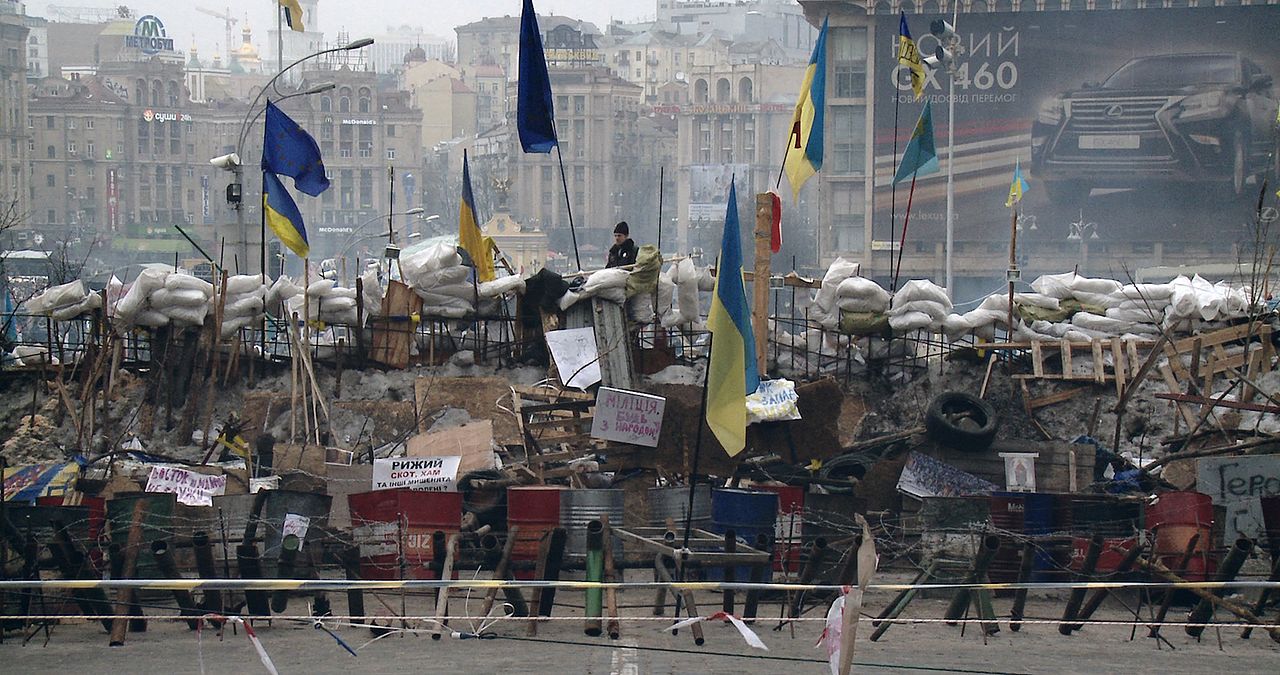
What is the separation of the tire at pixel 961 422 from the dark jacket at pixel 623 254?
4443 millimetres

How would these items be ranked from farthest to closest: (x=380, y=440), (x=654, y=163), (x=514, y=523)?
1. (x=654, y=163)
2. (x=380, y=440)
3. (x=514, y=523)

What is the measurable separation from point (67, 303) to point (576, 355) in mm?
6729

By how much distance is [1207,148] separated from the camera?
75.6 meters

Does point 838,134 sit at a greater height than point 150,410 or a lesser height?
greater

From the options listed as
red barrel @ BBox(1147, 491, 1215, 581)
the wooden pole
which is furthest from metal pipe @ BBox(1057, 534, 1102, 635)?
the wooden pole

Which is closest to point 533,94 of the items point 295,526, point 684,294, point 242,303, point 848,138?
point 684,294

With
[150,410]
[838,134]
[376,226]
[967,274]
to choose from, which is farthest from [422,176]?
[150,410]

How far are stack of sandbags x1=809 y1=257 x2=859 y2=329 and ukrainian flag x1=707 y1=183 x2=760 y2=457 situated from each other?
8769 millimetres

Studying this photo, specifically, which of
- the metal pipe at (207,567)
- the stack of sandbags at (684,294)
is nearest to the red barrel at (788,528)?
the metal pipe at (207,567)

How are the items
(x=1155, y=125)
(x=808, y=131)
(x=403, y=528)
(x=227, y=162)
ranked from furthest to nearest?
(x=1155, y=125) → (x=227, y=162) → (x=808, y=131) → (x=403, y=528)

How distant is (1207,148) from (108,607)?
2771 inches

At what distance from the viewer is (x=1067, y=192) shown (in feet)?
254

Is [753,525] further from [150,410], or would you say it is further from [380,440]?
[150,410]

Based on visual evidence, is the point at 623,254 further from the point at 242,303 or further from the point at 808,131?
the point at 242,303
